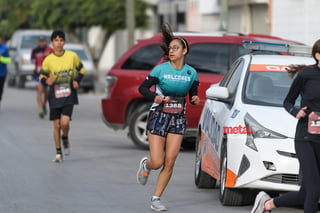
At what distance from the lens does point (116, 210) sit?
33.8 feet

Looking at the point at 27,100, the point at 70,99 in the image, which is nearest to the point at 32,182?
the point at 70,99

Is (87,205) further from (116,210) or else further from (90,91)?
(90,91)

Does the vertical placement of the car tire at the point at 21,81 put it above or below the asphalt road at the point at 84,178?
below

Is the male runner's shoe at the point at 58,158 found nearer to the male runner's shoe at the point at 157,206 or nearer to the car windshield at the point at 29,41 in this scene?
the male runner's shoe at the point at 157,206

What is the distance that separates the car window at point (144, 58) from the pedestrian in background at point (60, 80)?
6.07 ft

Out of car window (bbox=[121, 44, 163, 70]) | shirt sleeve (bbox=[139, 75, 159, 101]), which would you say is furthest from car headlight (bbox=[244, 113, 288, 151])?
car window (bbox=[121, 44, 163, 70])

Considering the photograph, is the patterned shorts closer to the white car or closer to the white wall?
the white car

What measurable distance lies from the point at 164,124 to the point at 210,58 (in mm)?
6137

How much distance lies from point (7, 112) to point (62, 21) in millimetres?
17988

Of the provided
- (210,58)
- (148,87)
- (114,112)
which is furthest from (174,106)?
(114,112)

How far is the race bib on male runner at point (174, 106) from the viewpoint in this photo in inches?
410

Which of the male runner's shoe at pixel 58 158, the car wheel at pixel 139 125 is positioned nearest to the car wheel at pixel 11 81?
the car wheel at pixel 139 125

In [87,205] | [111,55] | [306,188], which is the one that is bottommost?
[111,55]

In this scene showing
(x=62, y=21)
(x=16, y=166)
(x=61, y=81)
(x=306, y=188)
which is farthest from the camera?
(x=62, y=21)
